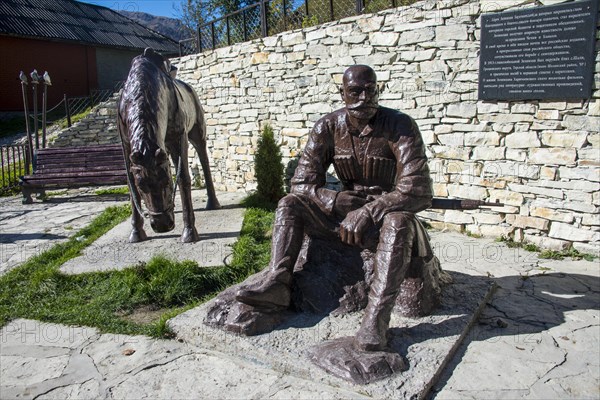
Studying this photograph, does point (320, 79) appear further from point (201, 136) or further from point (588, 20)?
point (588, 20)

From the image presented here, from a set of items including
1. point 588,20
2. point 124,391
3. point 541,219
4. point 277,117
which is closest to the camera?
point 124,391

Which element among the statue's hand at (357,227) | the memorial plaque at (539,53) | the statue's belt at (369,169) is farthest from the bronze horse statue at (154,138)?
the memorial plaque at (539,53)

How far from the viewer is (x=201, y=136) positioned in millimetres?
7031

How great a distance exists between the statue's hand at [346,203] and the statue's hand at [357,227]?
0.15 metres

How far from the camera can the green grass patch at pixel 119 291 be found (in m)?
3.58

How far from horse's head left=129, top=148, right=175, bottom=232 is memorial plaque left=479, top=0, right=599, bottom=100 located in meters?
3.94

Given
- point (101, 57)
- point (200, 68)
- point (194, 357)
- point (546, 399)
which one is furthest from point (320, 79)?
point (101, 57)

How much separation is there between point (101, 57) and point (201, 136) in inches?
651

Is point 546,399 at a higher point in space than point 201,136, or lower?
lower

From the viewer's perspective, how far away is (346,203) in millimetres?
3145

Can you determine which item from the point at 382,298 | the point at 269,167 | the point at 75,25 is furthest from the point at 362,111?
the point at 75,25

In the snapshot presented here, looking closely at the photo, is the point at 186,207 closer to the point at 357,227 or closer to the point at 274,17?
the point at 357,227

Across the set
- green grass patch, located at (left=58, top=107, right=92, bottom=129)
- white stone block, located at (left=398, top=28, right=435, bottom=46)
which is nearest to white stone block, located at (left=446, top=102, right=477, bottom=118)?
white stone block, located at (left=398, top=28, right=435, bottom=46)

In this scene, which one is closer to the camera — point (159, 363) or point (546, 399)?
point (546, 399)
